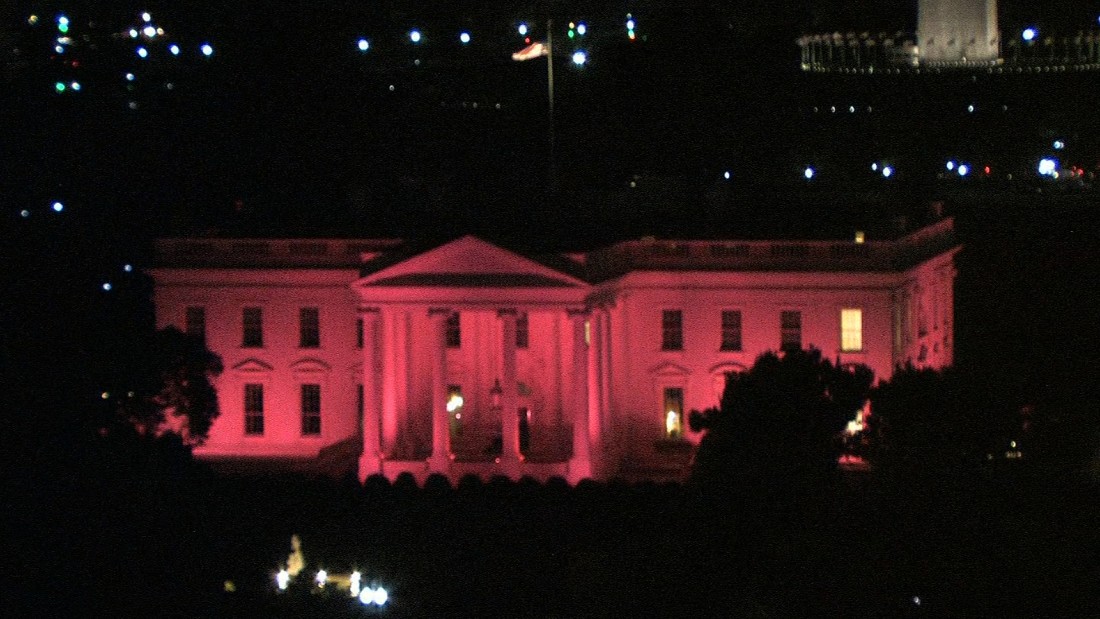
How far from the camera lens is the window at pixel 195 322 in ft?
230

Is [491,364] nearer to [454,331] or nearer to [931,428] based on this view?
[454,331]

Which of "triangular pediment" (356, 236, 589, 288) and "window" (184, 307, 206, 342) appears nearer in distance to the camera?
"triangular pediment" (356, 236, 589, 288)

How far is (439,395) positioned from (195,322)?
896 centimetres

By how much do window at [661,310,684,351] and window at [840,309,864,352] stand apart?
15.5ft

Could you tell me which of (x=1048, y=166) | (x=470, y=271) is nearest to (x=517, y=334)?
(x=470, y=271)

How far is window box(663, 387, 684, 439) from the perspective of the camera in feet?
228

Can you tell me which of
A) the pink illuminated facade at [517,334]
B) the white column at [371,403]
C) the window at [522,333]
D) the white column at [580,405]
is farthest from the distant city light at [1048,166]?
the white column at [371,403]

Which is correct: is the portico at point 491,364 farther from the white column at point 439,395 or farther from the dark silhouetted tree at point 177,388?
the dark silhouetted tree at point 177,388

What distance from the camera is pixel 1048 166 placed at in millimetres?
99750

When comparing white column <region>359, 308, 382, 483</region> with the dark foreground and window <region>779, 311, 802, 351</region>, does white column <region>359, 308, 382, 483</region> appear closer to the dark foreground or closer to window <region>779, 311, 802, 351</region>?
the dark foreground

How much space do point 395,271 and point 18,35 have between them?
21.2 metres

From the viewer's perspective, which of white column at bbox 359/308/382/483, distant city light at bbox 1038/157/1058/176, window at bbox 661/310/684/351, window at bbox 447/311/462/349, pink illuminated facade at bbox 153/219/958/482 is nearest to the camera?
pink illuminated facade at bbox 153/219/958/482

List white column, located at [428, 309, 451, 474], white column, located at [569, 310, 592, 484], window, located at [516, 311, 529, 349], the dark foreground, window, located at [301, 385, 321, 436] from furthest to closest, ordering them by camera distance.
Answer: window, located at [301, 385, 321, 436], window, located at [516, 311, 529, 349], white column, located at [569, 310, 592, 484], white column, located at [428, 309, 451, 474], the dark foreground

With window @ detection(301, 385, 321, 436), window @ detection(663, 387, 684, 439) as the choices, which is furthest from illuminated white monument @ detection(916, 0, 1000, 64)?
window @ detection(301, 385, 321, 436)
